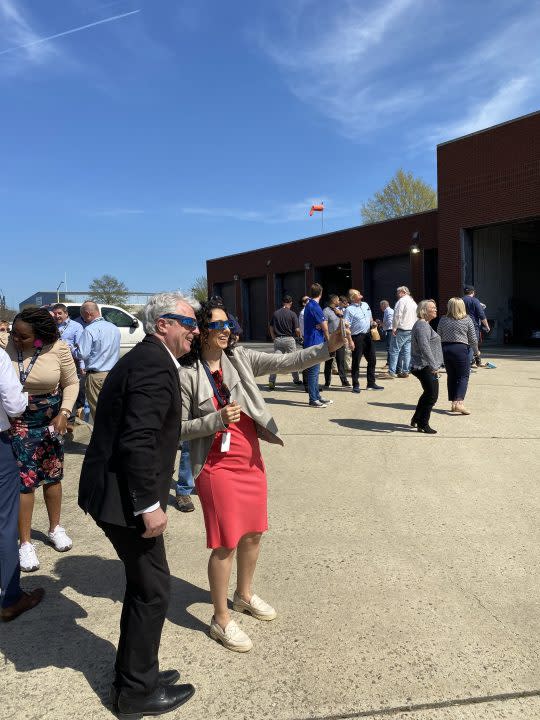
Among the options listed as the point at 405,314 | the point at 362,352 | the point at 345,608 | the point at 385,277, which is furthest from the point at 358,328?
the point at 385,277

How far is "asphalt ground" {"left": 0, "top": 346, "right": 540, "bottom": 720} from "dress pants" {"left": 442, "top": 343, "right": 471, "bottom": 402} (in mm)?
2317

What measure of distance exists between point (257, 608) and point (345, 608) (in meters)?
0.52

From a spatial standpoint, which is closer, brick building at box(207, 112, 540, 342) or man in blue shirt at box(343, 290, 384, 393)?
man in blue shirt at box(343, 290, 384, 393)

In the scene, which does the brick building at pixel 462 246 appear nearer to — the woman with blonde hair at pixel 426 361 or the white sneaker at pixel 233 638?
the woman with blonde hair at pixel 426 361

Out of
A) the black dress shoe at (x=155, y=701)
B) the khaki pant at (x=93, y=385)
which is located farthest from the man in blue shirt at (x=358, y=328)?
the black dress shoe at (x=155, y=701)

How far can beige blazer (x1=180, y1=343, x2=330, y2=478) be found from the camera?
292 centimetres

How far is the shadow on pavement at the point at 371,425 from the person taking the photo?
788 centimetres

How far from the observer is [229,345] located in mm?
3211

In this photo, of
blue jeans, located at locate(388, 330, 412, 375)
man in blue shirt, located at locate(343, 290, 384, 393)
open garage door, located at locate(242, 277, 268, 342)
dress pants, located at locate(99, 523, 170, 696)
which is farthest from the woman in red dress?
open garage door, located at locate(242, 277, 268, 342)

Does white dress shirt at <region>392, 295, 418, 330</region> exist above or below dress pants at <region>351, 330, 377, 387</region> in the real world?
above

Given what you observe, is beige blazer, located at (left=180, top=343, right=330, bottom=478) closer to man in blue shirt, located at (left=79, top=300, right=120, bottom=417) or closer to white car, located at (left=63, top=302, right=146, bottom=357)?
man in blue shirt, located at (left=79, top=300, right=120, bottom=417)

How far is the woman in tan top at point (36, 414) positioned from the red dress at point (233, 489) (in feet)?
5.32

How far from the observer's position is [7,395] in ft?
10.5

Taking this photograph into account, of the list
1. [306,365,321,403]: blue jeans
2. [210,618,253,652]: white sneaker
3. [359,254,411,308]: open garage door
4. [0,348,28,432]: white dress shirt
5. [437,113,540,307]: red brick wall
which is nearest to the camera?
[210,618,253,652]: white sneaker
